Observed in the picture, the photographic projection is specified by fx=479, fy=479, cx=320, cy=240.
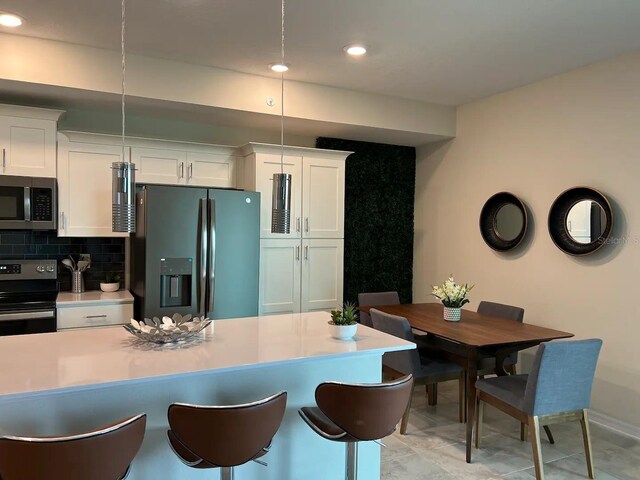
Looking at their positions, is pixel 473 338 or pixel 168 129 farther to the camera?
pixel 168 129

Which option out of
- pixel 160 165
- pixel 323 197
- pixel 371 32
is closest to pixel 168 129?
pixel 160 165

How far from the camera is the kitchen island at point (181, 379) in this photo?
1.83 m

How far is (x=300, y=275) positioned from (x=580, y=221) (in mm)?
2395

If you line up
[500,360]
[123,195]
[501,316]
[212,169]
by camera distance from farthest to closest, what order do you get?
[212,169]
[501,316]
[500,360]
[123,195]

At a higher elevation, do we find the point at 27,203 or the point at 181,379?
the point at 27,203

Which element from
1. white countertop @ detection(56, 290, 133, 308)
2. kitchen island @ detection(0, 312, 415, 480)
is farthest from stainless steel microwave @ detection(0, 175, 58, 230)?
kitchen island @ detection(0, 312, 415, 480)

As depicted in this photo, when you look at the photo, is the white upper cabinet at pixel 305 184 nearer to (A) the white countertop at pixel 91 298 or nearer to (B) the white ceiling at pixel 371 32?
(B) the white ceiling at pixel 371 32

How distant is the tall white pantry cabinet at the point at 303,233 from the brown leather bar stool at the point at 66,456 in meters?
2.76

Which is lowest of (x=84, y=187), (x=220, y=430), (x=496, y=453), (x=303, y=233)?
(x=496, y=453)

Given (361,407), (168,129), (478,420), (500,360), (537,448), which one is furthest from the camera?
(168,129)

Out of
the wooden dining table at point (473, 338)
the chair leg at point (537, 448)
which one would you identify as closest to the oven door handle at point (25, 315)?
the wooden dining table at point (473, 338)

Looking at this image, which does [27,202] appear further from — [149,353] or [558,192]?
[558,192]

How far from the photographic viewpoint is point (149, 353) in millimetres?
2100

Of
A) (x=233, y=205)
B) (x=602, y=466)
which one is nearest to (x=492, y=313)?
(x=602, y=466)
